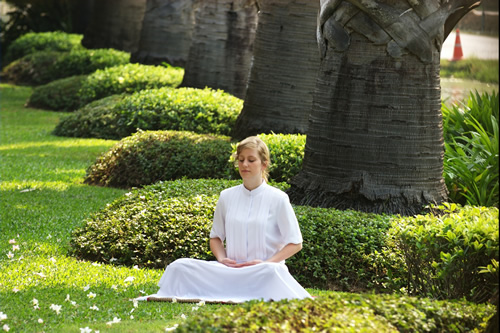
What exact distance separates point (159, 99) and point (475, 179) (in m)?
6.62

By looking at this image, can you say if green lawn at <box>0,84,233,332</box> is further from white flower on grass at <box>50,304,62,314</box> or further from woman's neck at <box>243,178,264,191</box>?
woman's neck at <box>243,178,264,191</box>

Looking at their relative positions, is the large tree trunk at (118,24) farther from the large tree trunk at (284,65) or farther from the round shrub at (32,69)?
the large tree trunk at (284,65)

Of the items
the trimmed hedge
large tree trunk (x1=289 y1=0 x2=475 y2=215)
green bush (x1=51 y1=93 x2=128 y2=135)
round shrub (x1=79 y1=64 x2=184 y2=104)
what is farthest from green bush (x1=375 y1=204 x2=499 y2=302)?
round shrub (x1=79 y1=64 x2=184 y2=104)

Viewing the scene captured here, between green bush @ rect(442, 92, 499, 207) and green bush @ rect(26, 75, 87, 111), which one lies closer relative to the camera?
green bush @ rect(442, 92, 499, 207)


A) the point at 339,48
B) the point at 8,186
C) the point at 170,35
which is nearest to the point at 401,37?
the point at 339,48

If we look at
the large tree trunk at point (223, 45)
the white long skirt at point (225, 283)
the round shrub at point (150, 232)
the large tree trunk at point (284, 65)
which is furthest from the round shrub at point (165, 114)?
the white long skirt at point (225, 283)

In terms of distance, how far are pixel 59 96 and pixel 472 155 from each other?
12276mm

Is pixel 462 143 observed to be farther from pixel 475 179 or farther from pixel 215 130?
pixel 215 130

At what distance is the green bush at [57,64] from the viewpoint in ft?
70.2

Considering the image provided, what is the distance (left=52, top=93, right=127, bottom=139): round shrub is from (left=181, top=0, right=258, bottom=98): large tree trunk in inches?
68.4

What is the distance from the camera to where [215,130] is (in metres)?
12.6

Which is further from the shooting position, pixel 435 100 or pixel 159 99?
pixel 159 99

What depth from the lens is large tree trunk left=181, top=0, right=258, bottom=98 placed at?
1449 cm

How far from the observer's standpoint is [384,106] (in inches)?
291
